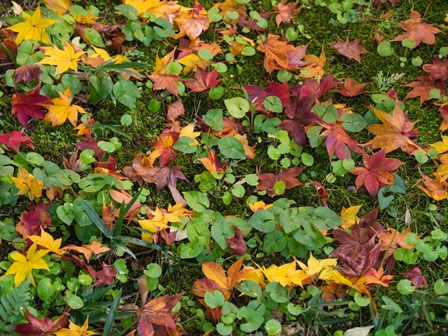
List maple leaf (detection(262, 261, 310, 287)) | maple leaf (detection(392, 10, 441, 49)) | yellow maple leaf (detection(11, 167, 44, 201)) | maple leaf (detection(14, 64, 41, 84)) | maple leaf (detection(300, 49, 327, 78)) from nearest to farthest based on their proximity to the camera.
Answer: maple leaf (detection(262, 261, 310, 287)) < yellow maple leaf (detection(11, 167, 44, 201)) < maple leaf (detection(14, 64, 41, 84)) < maple leaf (detection(300, 49, 327, 78)) < maple leaf (detection(392, 10, 441, 49))

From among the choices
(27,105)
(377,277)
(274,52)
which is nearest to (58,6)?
(27,105)

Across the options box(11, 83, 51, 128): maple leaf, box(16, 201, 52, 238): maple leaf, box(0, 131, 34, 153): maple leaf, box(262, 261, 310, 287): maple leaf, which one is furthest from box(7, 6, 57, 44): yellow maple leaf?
box(262, 261, 310, 287): maple leaf

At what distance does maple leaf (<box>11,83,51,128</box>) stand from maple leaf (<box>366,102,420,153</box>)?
140cm

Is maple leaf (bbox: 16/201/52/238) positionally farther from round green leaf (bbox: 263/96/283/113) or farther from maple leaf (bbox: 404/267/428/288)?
maple leaf (bbox: 404/267/428/288)

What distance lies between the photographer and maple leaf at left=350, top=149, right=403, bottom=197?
9.39 feet

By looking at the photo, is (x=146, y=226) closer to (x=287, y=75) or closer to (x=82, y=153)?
(x=82, y=153)

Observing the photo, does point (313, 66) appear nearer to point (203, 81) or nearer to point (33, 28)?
point (203, 81)

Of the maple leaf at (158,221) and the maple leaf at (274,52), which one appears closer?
the maple leaf at (158,221)

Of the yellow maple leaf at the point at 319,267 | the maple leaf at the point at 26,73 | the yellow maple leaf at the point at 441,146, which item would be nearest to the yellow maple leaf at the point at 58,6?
the maple leaf at the point at 26,73

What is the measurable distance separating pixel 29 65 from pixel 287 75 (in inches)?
45.1

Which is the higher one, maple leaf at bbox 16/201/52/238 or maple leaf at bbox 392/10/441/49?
maple leaf at bbox 392/10/441/49

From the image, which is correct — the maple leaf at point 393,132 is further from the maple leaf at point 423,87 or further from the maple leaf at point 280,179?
the maple leaf at point 280,179

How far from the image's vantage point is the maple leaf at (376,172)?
2863mm

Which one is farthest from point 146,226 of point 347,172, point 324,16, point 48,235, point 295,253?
point 324,16
